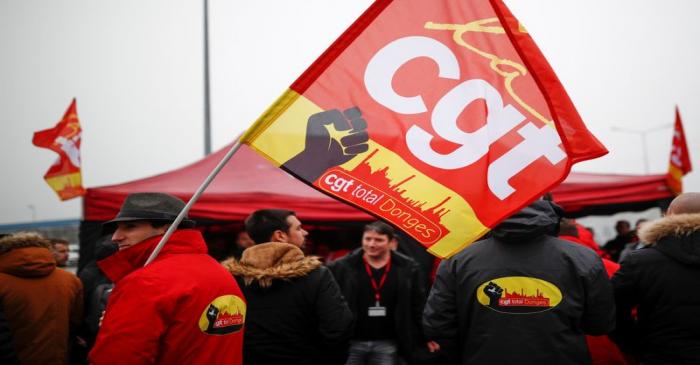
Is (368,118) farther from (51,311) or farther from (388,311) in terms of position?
(51,311)

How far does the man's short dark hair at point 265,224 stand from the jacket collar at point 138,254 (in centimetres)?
117

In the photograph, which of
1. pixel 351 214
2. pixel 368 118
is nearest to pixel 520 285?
pixel 368 118

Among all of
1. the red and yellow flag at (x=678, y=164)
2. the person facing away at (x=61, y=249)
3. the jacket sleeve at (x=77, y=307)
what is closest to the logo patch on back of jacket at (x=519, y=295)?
the jacket sleeve at (x=77, y=307)

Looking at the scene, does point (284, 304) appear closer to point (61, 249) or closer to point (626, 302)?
point (626, 302)

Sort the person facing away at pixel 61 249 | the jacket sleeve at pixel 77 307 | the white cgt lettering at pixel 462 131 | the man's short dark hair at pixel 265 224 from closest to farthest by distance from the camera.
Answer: the white cgt lettering at pixel 462 131 < the man's short dark hair at pixel 265 224 < the jacket sleeve at pixel 77 307 < the person facing away at pixel 61 249

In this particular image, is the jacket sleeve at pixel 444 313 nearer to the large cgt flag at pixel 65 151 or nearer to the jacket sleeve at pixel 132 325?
the jacket sleeve at pixel 132 325

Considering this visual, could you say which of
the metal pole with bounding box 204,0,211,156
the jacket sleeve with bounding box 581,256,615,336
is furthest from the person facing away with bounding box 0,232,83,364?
the metal pole with bounding box 204,0,211,156

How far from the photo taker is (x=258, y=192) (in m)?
6.42

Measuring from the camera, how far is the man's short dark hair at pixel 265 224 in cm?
339

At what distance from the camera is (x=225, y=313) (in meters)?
2.18

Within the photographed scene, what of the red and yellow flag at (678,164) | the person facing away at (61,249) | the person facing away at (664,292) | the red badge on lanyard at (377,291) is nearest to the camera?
the person facing away at (664,292)

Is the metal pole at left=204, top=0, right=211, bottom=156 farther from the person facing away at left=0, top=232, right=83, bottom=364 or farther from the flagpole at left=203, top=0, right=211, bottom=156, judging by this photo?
the person facing away at left=0, top=232, right=83, bottom=364

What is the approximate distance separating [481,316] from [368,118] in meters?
1.04

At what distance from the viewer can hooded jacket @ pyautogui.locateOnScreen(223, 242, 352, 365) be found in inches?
117
